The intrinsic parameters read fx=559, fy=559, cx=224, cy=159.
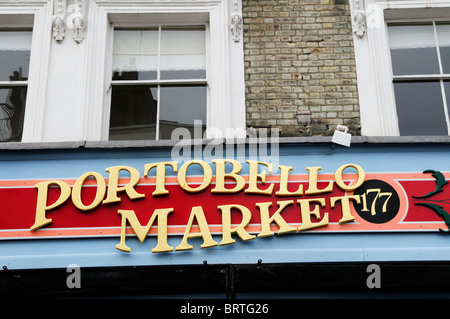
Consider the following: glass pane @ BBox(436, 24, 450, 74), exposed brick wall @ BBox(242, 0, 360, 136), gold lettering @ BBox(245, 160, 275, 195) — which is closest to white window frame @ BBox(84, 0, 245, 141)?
exposed brick wall @ BBox(242, 0, 360, 136)

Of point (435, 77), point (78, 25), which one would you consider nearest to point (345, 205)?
point (435, 77)

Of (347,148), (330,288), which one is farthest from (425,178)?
(330,288)

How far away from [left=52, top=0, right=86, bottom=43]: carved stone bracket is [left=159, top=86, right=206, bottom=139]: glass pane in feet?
3.51

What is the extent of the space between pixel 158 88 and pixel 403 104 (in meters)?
2.63

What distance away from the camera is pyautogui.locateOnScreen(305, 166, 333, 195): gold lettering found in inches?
200

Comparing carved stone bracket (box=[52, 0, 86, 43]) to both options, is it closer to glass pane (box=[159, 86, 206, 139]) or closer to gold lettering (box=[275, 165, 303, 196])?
glass pane (box=[159, 86, 206, 139])

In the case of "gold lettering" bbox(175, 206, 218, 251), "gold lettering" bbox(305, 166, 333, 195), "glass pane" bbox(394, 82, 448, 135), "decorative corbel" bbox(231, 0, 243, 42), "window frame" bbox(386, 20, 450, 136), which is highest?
"decorative corbel" bbox(231, 0, 243, 42)

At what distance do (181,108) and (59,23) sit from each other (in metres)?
1.58

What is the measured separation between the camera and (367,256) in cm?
487

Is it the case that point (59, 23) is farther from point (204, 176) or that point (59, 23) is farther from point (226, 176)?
point (226, 176)

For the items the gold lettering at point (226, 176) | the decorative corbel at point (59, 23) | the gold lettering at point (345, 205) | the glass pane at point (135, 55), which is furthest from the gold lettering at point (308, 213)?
the decorative corbel at point (59, 23)

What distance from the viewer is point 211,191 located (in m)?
5.10

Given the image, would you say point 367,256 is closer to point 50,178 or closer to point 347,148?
point 347,148

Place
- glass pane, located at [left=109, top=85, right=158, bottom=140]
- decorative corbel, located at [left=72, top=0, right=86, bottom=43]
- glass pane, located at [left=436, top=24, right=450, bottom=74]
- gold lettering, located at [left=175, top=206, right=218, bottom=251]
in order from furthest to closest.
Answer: glass pane, located at [left=436, top=24, right=450, bottom=74]
decorative corbel, located at [left=72, top=0, right=86, bottom=43]
glass pane, located at [left=109, top=85, right=158, bottom=140]
gold lettering, located at [left=175, top=206, right=218, bottom=251]
